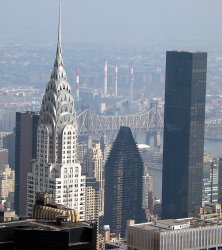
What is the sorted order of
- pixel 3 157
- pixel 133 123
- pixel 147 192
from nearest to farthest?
pixel 147 192 < pixel 3 157 < pixel 133 123

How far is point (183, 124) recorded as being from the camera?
34.3 m

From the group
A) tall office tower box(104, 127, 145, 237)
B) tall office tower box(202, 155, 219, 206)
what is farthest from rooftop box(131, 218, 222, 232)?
tall office tower box(202, 155, 219, 206)

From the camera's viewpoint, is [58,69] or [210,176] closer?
[58,69]

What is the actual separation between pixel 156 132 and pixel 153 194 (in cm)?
425

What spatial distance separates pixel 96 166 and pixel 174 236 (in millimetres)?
17150

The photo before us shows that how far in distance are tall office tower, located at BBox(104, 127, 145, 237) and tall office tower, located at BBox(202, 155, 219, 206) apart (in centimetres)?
172

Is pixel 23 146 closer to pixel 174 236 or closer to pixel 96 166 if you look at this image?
pixel 96 166

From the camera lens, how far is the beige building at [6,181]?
31.3 m

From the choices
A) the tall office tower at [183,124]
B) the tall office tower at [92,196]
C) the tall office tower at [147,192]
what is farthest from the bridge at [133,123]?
the tall office tower at [92,196]

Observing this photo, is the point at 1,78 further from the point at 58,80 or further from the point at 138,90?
the point at 58,80

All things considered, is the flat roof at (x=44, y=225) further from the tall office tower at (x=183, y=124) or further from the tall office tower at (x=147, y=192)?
the tall office tower at (x=183, y=124)

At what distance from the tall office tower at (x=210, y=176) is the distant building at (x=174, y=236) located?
50.3 ft

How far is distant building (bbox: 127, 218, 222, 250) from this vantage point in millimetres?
15352

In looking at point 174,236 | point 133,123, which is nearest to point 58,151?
point 174,236
